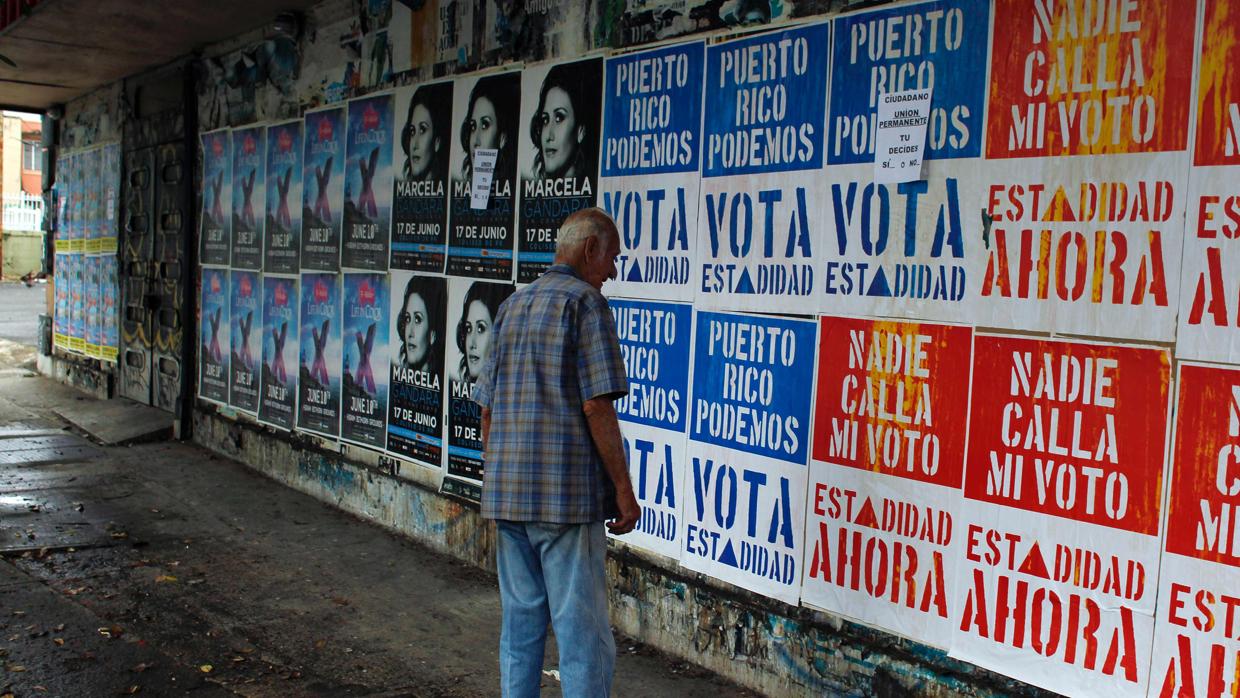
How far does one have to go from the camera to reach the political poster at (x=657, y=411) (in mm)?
4672

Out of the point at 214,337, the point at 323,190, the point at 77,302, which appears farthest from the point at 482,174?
the point at 77,302

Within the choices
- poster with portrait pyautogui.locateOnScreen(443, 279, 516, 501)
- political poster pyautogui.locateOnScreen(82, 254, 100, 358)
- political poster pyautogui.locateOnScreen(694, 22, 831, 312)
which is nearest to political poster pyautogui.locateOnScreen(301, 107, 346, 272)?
poster with portrait pyautogui.locateOnScreen(443, 279, 516, 501)

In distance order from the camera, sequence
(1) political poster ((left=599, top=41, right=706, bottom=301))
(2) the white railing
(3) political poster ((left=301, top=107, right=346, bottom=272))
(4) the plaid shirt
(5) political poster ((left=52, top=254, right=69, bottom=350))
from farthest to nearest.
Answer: (2) the white railing, (5) political poster ((left=52, top=254, right=69, bottom=350)), (3) political poster ((left=301, top=107, right=346, bottom=272)), (1) political poster ((left=599, top=41, right=706, bottom=301)), (4) the plaid shirt

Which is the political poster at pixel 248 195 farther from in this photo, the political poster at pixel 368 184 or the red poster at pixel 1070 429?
the red poster at pixel 1070 429

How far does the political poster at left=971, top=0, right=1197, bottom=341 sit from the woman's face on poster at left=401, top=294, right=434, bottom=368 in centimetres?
383

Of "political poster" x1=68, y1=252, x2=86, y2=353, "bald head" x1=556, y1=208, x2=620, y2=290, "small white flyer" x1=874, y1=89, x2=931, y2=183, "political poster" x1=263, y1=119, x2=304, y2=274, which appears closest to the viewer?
"bald head" x1=556, y1=208, x2=620, y2=290

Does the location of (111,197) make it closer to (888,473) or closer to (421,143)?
(421,143)

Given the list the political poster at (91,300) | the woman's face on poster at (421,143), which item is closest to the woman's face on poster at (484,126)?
the woman's face on poster at (421,143)

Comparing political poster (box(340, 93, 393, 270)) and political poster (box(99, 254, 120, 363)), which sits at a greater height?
political poster (box(340, 93, 393, 270))

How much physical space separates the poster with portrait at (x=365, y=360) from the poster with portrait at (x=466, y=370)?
0.84 m

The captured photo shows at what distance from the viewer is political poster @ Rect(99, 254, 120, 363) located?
37.4 ft

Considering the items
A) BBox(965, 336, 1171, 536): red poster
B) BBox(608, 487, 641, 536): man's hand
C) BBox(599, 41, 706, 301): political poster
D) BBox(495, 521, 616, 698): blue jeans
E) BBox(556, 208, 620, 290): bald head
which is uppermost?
BBox(599, 41, 706, 301): political poster

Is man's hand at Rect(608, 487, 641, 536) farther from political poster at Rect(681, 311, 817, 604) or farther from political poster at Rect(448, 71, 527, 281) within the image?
political poster at Rect(448, 71, 527, 281)

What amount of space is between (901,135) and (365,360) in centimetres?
443
